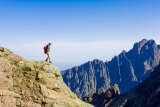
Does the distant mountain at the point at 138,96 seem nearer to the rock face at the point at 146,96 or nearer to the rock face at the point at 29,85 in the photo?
the rock face at the point at 146,96

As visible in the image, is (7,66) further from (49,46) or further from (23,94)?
(49,46)

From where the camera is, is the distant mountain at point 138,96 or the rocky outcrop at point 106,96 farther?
the rocky outcrop at point 106,96

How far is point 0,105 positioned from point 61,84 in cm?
1008

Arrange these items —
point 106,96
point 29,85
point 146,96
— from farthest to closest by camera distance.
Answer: point 106,96, point 146,96, point 29,85

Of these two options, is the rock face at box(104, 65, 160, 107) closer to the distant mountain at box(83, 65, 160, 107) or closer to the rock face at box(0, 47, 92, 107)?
the distant mountain at box(83, 65, 160, 107)

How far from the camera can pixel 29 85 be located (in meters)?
25.9

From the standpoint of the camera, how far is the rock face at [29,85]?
79.7 feet

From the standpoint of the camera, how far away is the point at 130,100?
115188 millimetres

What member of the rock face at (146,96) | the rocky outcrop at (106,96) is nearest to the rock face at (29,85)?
the rock face at (146,96)

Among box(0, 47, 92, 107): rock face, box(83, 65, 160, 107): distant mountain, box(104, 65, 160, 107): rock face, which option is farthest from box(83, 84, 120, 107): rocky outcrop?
box(0, 47, 92, 107): rock face

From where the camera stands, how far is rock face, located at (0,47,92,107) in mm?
24297

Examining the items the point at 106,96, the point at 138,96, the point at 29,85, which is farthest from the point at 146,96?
the point at 29,85

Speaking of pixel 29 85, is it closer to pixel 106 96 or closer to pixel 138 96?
pixel 138 96

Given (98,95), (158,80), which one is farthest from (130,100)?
(98,95)
